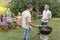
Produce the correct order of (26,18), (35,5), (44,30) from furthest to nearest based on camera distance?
(35,5) < (44,30) < (26,18)

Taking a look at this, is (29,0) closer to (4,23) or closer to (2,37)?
(4,23)

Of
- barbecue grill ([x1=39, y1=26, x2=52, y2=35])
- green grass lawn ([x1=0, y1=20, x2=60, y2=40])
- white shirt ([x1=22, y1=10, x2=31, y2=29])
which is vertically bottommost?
green grass lawn ([x1=0, y1=20, x2=60, y2=40])

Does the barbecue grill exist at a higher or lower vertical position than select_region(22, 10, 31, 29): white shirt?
lower

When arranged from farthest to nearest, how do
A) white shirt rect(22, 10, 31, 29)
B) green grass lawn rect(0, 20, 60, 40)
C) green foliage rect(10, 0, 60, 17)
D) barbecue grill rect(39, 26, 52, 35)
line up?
Answer: green foliage rect(10, 0, 60, 17)
green grass lawn rect(0, 20, 60, 40)
barbecue grill rect(39, 26, 52, 35)
white shirt rect(22, 10, 31, 29)

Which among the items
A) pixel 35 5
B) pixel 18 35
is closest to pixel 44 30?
pixel 18 35

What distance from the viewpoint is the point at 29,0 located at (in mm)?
15086

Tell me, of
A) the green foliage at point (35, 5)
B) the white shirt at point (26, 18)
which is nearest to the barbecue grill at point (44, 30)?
the white shirt at point (26, 18)

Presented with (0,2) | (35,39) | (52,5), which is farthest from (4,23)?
(0,2)

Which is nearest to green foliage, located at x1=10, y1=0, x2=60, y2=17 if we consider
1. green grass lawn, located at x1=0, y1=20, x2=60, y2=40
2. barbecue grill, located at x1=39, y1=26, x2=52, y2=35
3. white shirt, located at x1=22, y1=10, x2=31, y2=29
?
green grass lawn, located at x1=0, y1=20, x2=60, y2=40

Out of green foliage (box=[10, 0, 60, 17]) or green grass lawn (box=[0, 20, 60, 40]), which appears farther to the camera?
green foliage (box=[10, 0, 60, 17])

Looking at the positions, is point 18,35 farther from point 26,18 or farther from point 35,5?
point 35,5

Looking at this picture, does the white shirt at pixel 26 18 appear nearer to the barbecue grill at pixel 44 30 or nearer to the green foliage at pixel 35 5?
the barbecue grill at pixel 44 30

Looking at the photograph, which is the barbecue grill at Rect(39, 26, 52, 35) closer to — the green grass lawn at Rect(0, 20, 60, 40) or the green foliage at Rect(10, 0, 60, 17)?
the green grass lawn at Rect(0, 20, 60, 40)

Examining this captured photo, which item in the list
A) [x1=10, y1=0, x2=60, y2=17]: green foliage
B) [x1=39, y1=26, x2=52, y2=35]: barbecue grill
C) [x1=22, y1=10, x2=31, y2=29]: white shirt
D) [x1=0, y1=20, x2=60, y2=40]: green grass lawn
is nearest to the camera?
[x1=22, y1=10, x2=31, y2=29]: white shirt
